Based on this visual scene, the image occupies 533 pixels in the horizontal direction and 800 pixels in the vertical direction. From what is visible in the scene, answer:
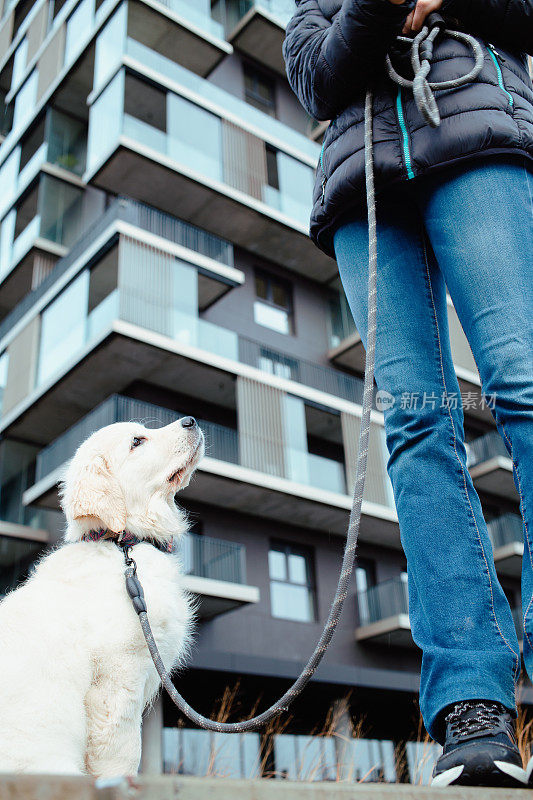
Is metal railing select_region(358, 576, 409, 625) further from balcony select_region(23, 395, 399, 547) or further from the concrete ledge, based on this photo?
the concrete ledge

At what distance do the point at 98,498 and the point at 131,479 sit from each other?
24 cm

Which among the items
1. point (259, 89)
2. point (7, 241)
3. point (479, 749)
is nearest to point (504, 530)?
point (259, 89)

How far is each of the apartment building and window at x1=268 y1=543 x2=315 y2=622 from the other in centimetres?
5

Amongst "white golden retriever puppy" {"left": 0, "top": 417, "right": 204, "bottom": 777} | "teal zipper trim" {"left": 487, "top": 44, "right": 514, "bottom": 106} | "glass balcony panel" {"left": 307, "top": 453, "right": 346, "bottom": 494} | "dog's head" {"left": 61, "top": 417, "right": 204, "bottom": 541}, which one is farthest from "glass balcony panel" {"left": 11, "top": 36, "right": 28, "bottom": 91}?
"teal zipper trim" {"left": 487, "top": 44, "right": 514, "bottom": 106}

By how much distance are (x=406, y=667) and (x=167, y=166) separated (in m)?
13.6

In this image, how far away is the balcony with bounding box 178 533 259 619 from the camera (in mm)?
14750

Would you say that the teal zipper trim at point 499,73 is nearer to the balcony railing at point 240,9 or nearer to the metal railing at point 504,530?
the metal railing at point 504,530

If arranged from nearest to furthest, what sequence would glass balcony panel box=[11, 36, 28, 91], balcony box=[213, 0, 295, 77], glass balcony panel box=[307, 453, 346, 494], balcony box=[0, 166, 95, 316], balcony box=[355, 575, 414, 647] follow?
balcony box=[355, 575, 414, 647] < glass balcony panel box=[307, 453, 346, 494] < balcony box=[0, 166, 95, 316] < balcony box=[213, 0, 295, 77] < glass balcony panel box=[11, 36, 28, 91]

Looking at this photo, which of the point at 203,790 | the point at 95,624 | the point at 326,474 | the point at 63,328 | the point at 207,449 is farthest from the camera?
the point at 326,474

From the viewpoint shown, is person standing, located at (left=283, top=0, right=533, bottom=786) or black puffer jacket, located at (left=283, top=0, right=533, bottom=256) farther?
black puffer jacket, located at (left=283, top=0, right=533, bottom=256)

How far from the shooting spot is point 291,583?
57.6 feet

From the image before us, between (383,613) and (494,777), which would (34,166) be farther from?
(494,777)

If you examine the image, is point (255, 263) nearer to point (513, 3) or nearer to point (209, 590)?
point (209, 590)

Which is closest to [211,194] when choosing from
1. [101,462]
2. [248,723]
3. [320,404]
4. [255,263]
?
[255,263]
